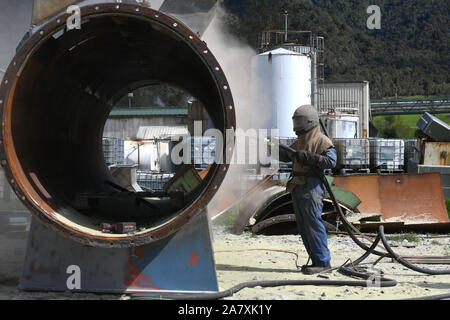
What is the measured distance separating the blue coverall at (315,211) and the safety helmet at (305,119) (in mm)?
352

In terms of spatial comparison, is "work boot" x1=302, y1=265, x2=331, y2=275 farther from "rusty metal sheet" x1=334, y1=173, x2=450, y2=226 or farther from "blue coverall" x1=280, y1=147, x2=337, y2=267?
"rusty metal sheet" x1=334, y1=173, x2=450, y2=226

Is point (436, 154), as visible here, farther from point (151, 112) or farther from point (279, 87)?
point (151, 112)

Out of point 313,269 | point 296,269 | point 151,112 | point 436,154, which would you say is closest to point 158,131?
point 151,112

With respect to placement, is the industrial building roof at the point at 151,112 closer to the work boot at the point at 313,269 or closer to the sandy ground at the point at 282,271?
the sandy ground at the point at 282,271

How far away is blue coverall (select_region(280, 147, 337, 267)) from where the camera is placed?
554cm

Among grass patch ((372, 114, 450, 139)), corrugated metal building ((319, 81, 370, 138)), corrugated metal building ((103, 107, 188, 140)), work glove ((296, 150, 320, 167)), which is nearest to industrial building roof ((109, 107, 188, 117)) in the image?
corrugated metal building ((103, 107, 188, 140))

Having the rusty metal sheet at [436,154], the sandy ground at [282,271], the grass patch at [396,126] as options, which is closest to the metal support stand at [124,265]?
the sandy ground at [282,271]

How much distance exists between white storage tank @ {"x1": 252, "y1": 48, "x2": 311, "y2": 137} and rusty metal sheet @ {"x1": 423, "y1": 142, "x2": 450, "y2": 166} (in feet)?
24.4

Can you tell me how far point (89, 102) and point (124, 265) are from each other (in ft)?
9.99

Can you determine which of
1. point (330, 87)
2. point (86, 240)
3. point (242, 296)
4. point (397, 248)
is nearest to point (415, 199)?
point (397, 248)

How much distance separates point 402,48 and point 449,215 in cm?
8864

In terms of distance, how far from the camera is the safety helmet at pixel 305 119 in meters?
5.73

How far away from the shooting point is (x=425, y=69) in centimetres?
8700

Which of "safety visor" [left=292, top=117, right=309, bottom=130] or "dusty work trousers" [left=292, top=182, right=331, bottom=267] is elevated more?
"safety visor" [left=292, top=117, right=309, bottom=130]
